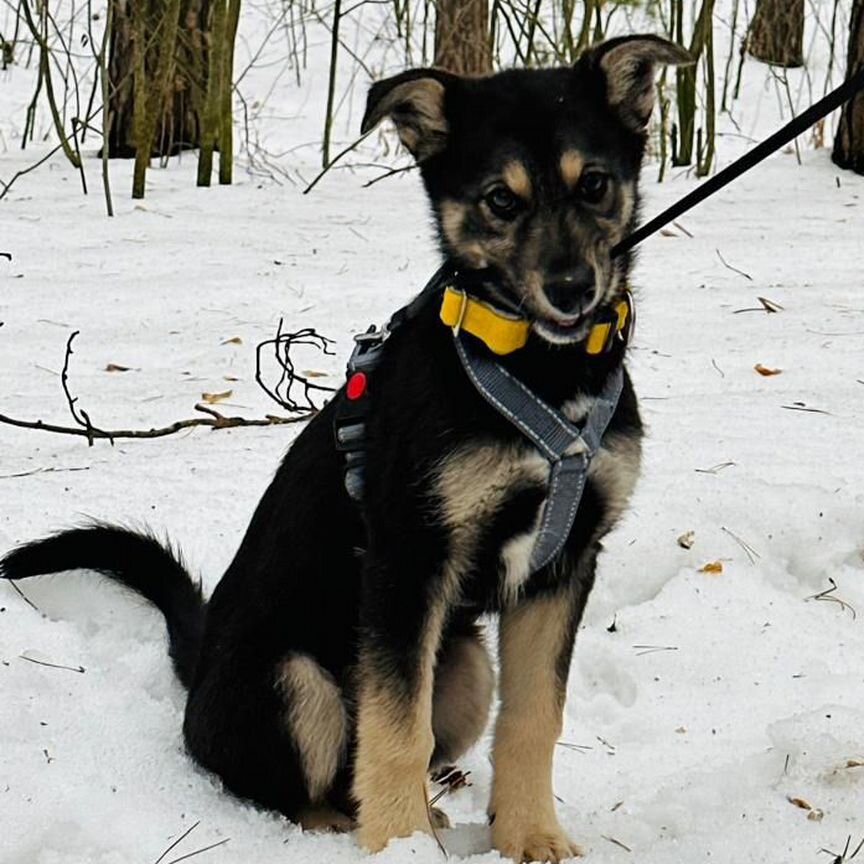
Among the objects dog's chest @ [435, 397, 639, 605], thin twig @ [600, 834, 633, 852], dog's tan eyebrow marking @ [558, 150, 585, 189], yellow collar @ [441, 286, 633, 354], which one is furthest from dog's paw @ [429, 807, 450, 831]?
dog's tan eyebrow marking @ [558, 150, 585, 189]

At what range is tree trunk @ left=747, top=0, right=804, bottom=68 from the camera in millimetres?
17078

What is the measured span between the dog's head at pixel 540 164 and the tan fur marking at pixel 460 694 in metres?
0.96

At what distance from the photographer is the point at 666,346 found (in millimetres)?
6621

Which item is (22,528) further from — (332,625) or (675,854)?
(675,854)

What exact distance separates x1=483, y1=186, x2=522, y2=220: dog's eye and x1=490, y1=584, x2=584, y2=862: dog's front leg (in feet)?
2.75

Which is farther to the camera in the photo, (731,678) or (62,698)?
(731,678)

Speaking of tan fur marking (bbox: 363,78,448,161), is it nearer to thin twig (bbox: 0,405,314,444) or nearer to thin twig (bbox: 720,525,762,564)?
thin twig (bbox: 720,525,762,564)

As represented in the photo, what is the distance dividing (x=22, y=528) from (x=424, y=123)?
6.48 feet

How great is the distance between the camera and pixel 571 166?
297cm

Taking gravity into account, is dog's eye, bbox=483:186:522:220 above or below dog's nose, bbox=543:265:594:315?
above

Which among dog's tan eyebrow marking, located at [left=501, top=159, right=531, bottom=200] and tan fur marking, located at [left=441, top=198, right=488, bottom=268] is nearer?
dog's tan eyebrow marking, located at [left=501, top=159, right=531, bottom=200]

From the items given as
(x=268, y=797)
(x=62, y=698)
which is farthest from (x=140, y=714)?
(x=268, y=797)

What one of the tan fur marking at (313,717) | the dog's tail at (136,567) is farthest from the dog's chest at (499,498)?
the dog's tail at (136,567)

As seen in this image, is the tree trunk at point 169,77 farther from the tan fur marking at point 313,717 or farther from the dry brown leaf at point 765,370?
the tan fur marking at point 313,717
